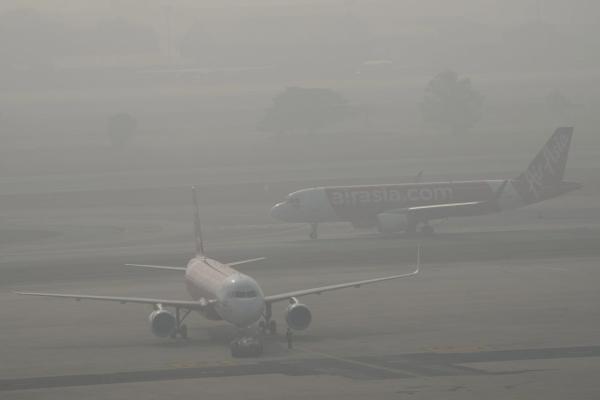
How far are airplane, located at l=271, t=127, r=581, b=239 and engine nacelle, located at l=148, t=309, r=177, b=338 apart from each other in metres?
41.2

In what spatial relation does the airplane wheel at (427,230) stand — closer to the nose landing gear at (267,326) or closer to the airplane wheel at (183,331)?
the nose landing gear at (267,326)

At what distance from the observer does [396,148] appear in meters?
171

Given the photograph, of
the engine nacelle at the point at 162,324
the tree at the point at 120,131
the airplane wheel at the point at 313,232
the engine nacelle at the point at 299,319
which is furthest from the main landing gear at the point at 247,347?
the tree at the point at 120,131

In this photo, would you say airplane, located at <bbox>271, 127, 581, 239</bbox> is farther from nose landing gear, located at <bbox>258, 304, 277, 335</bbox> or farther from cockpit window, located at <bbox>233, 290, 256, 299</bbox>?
cockpit window, located at <bbox>233, 290, 256, 299</bbox>

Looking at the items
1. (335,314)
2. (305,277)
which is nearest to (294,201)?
(305,277)

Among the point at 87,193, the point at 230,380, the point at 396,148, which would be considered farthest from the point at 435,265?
the point at 396,148

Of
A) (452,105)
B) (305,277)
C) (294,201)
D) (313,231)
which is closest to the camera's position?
(305,277)

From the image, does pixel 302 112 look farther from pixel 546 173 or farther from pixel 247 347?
pixel 247 347

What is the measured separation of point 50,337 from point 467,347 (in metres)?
18.5

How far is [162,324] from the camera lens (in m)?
52.2

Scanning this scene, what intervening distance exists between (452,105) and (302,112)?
22.6 m

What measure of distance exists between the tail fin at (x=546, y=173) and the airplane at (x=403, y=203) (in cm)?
8

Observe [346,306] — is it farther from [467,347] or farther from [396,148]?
[396,148]

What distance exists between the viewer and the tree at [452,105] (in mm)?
187750
